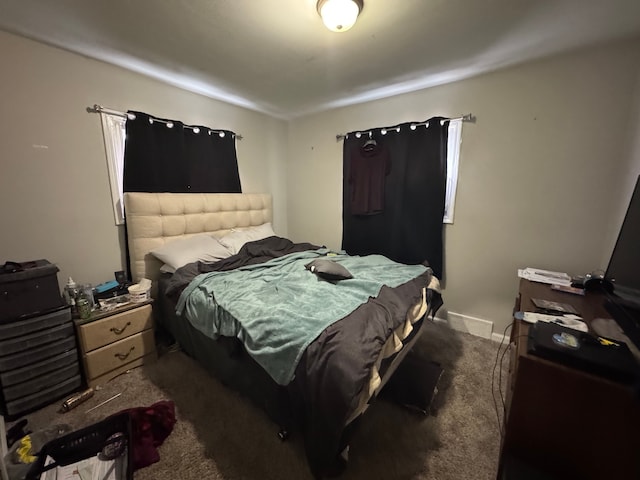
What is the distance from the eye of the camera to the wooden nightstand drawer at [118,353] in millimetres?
1809

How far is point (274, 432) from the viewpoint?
152 centimetres

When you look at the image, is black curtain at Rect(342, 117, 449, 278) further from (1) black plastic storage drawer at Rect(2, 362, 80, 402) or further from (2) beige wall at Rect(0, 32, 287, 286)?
(1) black plastic storage drawer at Rect(2, 362, 80, 402)

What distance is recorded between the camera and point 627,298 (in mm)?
1146

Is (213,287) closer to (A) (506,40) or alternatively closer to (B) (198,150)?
(B) (198,150)

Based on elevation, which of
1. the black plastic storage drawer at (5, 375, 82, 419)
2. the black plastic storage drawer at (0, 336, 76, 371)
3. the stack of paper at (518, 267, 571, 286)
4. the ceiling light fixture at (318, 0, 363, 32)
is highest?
the ceiling light fixture at (318, 0, 363, 32)

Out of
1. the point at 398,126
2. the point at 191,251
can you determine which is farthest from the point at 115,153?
the point at 398,126

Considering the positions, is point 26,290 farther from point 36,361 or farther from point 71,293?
point 36,361

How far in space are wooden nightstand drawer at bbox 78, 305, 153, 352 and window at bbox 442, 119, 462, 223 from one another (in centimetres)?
287

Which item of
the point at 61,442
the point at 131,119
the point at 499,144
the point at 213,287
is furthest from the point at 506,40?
the point at 61,442

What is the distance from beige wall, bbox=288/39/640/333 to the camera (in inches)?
74.8

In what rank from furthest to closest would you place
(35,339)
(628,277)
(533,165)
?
1. (533,165)
2. (35,339)
3. (628,277)

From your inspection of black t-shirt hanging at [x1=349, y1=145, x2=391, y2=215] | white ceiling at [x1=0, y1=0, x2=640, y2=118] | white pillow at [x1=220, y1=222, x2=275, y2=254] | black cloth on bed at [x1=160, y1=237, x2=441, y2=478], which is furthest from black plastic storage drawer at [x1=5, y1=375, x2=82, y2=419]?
black t-shirt hanging at [x1=349, y1=145, x2=391, y2=215]

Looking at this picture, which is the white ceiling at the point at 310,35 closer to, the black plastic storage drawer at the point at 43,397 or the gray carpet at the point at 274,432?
the black plastic storage drawer at the point at 43,397

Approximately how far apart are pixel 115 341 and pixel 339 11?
103 inches
